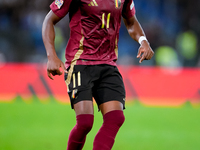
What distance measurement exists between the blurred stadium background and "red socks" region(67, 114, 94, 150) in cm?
166

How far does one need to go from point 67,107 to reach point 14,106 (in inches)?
51.7

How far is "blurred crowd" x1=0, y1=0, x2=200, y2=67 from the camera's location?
12.3 meters

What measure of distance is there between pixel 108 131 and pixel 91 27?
103 cm

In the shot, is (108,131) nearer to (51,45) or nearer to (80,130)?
(80,130)

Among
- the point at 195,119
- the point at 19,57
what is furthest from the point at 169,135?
the point at 19,57

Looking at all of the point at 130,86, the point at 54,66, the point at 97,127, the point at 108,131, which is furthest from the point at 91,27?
the point at 130,86

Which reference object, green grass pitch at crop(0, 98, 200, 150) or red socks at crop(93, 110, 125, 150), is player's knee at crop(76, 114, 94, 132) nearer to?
red socks at crop(93, 110, 125, 150)

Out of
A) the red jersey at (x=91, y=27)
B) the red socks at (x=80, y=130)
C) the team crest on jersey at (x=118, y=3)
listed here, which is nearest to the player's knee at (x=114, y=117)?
the red socks at (x=80, y=130)

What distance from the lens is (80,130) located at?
3404mm

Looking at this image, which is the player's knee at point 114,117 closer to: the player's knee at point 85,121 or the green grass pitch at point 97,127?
the player's knee at point 85,121

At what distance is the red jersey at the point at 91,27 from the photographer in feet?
11.7

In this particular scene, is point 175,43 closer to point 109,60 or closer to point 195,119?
point 195,119

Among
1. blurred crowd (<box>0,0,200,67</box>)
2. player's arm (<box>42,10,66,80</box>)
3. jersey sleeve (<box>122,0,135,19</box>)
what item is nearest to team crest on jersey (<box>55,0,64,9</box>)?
player's arm (<box>42,10,66,80</box>)

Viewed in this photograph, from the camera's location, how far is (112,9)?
3617mm
